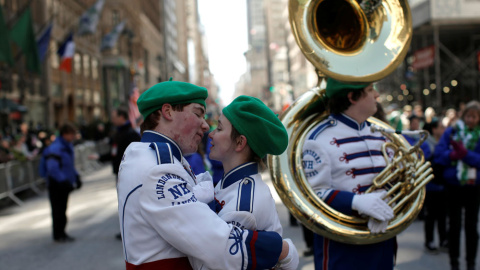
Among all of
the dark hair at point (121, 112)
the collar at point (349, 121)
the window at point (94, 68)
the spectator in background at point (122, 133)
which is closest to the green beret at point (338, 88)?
the collar at point (349, 121)

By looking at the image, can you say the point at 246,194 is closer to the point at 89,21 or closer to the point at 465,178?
the point at 465,178

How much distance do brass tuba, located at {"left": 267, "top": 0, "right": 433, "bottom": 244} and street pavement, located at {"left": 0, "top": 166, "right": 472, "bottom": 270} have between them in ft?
9.58

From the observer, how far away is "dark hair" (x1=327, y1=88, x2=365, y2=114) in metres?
3.14

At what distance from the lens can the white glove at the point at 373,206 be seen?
273 cm

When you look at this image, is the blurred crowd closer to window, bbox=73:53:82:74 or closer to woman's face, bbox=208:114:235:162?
woman's face, bbox=208:114:235:162

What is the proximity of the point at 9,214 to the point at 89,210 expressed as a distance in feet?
5.38

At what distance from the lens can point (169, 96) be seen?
1932 mm

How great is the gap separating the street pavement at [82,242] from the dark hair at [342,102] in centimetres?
306

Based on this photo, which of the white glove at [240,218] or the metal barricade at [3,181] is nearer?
the white glove at [240,218]

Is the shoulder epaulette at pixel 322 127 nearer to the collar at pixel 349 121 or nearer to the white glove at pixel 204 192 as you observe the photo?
the collar at pixel 349 121

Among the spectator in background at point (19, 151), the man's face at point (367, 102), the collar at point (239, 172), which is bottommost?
the spectator in background at point (19, 151)

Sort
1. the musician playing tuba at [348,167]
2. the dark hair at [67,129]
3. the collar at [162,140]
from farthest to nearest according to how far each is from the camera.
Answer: the dark hair at [67,129], the musician playing tuba at [348,167], the collar at [162,140]

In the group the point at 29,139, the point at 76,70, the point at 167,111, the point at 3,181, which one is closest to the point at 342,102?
the point at 167,111

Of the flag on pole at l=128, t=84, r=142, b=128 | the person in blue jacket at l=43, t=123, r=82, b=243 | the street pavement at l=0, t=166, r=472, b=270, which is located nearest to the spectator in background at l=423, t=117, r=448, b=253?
the street pavement at l=0, t=166, r=472, b=270
